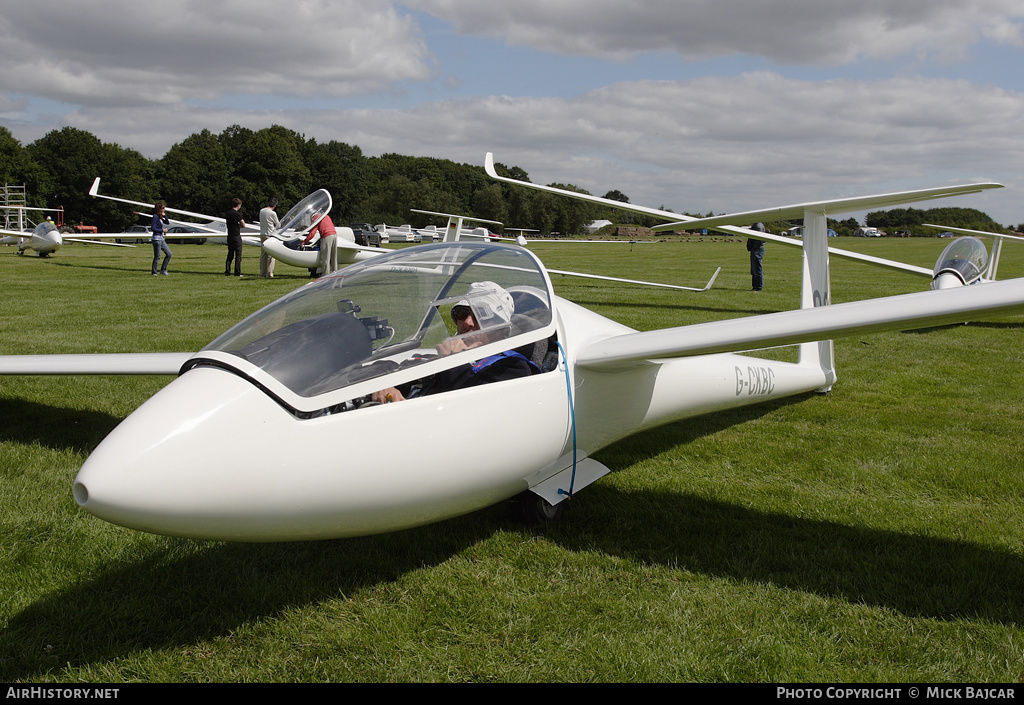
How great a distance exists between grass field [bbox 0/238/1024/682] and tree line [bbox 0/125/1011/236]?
210 ft

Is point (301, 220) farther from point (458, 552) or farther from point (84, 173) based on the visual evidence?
point (84, 173)

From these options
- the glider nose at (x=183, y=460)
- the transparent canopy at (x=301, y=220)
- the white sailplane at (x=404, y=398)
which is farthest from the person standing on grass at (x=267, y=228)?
the glider nose at (x=183, y=460)

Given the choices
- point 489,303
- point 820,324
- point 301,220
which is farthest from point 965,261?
point 301,220

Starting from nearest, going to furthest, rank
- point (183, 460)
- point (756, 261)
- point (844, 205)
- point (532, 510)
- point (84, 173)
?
point (183, 460) → point (532, 510) → point (844, 205) → point (756, 261) → point (84, 173)

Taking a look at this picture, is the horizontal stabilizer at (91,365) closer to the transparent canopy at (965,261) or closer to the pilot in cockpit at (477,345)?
the pilot in cockpit at (477,345)

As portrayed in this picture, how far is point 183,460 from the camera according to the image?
238cm

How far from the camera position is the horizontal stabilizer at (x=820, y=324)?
2977 millimetres

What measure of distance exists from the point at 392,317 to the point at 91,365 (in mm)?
2816

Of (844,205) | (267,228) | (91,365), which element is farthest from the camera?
(267,228)

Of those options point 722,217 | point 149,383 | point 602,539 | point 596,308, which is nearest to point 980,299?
point 602,539

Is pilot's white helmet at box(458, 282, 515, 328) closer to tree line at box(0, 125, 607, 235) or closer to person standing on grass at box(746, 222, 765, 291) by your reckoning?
person standing on grass at box(746, 222, 765, 291)

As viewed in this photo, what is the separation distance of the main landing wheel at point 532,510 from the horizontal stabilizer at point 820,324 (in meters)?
0.83

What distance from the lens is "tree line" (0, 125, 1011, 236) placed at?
81.9 meters

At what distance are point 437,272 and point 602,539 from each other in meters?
1.80
